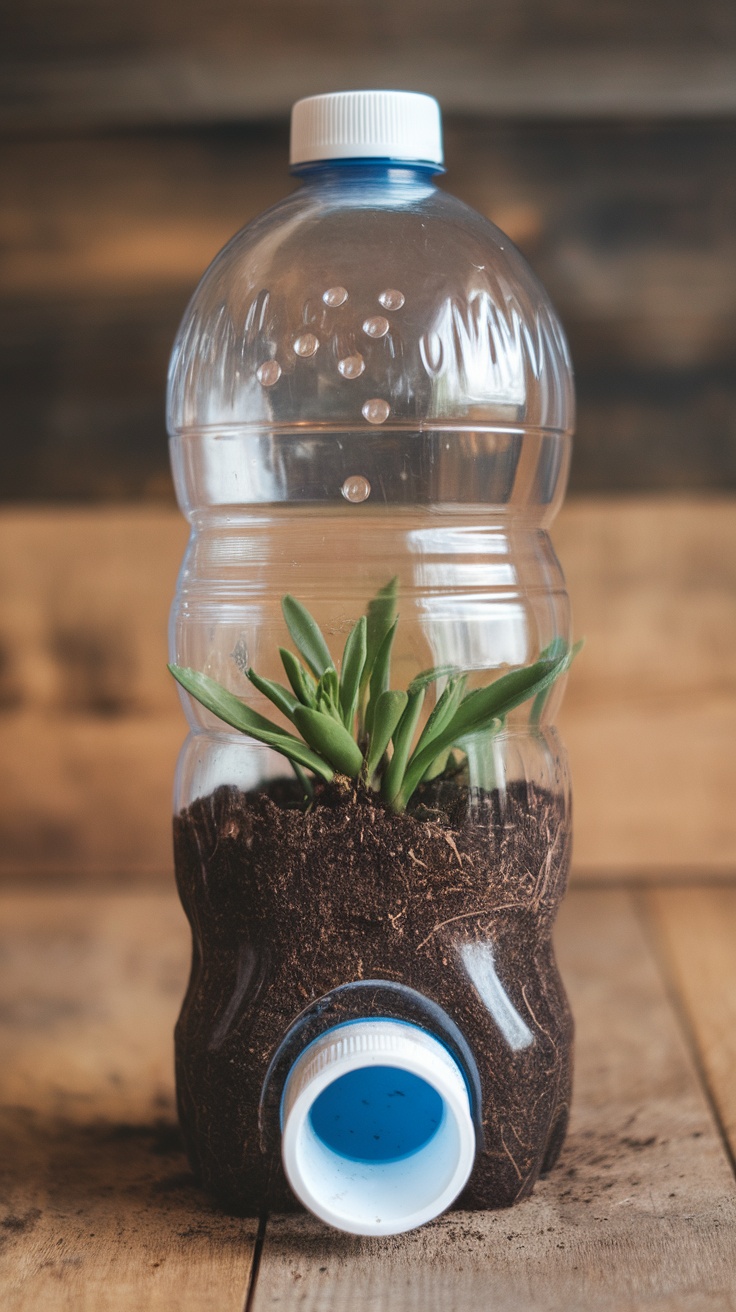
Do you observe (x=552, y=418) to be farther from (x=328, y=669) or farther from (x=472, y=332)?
(x=328, y=669)

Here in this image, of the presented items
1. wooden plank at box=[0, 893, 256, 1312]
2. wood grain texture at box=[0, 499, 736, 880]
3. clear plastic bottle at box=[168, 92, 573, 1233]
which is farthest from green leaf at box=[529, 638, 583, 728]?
wood grain texture at box=[0, 499, 736, 880]

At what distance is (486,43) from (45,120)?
52 cm

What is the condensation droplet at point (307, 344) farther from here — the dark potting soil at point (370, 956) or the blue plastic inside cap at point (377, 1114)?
the blue plastic inside cap at point (377, 1114)

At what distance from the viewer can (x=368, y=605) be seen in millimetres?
797

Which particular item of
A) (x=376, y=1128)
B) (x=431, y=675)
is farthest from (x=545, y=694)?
(x=376, y=1128)

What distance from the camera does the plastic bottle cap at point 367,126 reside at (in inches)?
28.7

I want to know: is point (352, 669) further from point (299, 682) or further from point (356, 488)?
point (356, 488)

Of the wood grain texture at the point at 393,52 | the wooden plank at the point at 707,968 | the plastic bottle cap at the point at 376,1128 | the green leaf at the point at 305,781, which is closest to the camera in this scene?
the plastic bottle cap at the point at 376,1128

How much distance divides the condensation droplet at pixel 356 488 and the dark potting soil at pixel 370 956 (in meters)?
0.20

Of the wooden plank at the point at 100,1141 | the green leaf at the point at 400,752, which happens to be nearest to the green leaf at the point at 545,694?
the green leaf at the point at 400,752

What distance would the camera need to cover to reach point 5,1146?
2.73 feet

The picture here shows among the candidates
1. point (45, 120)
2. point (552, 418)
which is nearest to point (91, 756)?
point (45, 120)

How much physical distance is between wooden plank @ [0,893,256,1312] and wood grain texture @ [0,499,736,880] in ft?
0.73

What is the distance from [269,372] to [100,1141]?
0.53 metres
